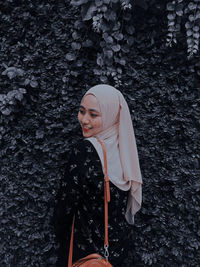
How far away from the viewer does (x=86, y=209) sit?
1630 mm

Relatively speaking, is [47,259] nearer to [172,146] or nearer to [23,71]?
[172,146]

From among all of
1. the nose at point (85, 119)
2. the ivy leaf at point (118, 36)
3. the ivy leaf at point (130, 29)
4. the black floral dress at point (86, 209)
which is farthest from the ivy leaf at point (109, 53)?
the black floral dress at point (86, 209)

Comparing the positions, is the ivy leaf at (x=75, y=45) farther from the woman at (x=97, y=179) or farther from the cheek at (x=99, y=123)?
the cheek at (x=99, y=123)

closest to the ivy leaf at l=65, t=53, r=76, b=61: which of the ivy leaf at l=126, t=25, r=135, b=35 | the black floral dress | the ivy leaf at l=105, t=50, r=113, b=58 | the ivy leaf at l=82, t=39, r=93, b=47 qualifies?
the ivy leaf at l=82, t=39, r=93, b=47

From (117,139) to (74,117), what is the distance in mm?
818

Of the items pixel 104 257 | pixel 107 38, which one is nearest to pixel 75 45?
pixel 107 38

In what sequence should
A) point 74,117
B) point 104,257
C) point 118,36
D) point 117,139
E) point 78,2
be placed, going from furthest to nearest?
1. point 74,117
2. point 118,36
3. point 78,2
4. point 117,139
5. point 104,257

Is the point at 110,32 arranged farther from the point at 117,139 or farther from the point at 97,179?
the point at 97,179

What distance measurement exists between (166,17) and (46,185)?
6.16 feet

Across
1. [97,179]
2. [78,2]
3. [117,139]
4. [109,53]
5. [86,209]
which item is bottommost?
[86,209]

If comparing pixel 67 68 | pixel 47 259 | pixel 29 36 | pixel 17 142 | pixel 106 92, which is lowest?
pixel 47 259

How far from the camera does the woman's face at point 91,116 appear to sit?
1.60 m

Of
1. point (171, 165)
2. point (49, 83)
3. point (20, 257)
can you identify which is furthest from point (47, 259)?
point (49, 83)

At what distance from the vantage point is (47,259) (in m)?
2.49
